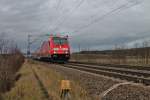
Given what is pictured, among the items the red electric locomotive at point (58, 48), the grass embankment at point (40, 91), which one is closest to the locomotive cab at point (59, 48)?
the red electric locomotive at point (58, 48)

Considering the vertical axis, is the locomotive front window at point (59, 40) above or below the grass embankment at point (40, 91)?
above

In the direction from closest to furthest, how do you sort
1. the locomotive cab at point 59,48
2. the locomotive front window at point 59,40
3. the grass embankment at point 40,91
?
the grass embankment at point 40,91
the locomotive cab at point 59,48
the locomotive front window at point 59,40

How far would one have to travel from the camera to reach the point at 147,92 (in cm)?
1066

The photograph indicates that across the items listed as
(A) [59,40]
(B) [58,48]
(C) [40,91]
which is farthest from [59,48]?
(C) [40,91]

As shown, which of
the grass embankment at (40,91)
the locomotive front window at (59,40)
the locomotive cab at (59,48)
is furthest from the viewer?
the locomotive front window at (59,40)

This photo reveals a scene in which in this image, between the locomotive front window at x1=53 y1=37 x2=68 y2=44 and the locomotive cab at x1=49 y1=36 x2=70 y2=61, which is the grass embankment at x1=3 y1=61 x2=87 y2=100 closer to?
the locomotive cab at x1=49 y1=36 x2=70 y2=61

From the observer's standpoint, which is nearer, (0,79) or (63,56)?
(0,79)

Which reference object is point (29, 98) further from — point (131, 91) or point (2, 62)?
point (2, 62)

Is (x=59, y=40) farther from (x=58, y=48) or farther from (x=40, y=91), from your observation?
(x=40, y=91)

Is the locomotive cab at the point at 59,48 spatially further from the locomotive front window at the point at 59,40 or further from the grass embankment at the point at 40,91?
the grass embankment at the point at 40,91

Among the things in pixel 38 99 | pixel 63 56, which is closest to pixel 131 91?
pixel 38 99

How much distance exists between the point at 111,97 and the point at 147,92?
1.39 m

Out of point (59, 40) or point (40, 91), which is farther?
point (59, 40)

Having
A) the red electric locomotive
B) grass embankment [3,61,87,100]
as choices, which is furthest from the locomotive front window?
grass embankment [3,61,87,100]
